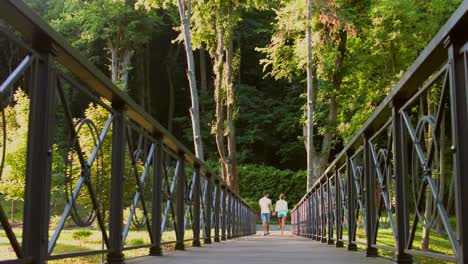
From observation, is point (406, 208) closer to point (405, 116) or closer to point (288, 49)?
point (405, 116)

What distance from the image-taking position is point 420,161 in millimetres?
3021

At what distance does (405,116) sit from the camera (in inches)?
127

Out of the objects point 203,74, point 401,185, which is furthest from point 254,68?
point 401,185

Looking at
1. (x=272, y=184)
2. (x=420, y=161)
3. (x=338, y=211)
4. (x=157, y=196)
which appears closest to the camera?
(x=420, y=161)

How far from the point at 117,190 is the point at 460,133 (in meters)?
2.07

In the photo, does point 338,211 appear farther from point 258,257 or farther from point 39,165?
point 39,165

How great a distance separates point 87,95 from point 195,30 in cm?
1356

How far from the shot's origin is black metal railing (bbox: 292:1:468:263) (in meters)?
Answer: 2.28

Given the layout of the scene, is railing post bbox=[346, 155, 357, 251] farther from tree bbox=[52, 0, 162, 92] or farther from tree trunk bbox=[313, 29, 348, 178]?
tree bbox=[52, 0, 162, 92]

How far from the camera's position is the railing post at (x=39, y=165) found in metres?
2.34

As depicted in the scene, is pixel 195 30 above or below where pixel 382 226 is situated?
above

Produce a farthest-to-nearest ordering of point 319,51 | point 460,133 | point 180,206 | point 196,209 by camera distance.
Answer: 1. point 319,51
2. point 196,209
3. point 180,206
4. point 460,133

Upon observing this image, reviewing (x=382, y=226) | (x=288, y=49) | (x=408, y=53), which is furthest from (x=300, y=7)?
(x=382, y=226)

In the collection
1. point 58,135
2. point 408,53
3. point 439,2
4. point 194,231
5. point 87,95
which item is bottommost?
point 194,231
